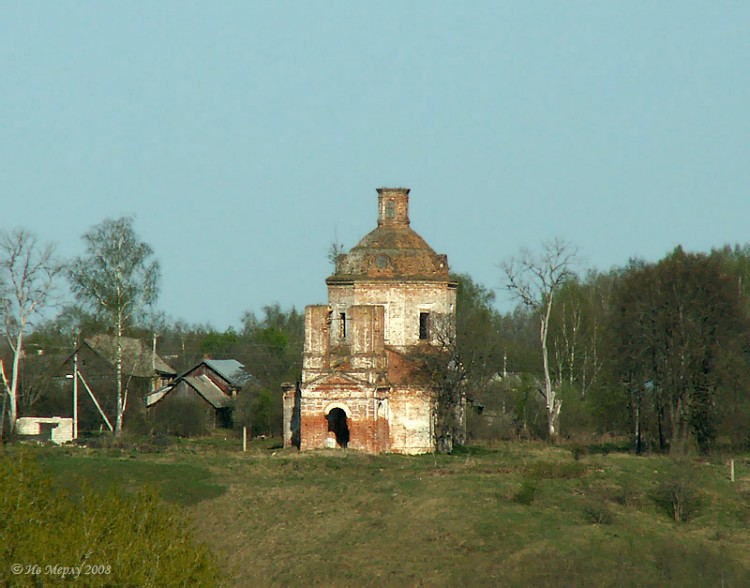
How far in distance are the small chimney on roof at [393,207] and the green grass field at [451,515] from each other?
828 centimetres

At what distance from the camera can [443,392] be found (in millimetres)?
36438

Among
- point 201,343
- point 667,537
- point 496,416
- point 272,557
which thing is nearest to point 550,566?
point 667,537

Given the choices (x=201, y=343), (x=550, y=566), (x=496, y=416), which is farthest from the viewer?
(x=201, y=343)

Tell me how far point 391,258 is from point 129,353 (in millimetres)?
14313

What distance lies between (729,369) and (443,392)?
789cm

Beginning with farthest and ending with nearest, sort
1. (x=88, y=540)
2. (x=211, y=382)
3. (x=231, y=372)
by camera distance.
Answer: (x=231, y=372), (x=211, y=382), (x=88, y=540)

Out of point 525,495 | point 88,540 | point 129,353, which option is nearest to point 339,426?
point 525,495

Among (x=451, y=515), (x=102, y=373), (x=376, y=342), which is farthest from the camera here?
(x=102, y=373)

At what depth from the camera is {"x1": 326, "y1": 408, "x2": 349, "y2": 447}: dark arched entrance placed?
1459 inches

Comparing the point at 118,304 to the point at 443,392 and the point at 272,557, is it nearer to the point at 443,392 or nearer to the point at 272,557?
the point at 443,392

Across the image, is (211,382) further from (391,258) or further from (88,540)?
(88,540)

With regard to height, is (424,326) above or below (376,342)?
above

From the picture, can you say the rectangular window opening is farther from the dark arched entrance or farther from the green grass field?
the green grass field

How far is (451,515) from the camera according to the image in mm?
25766
